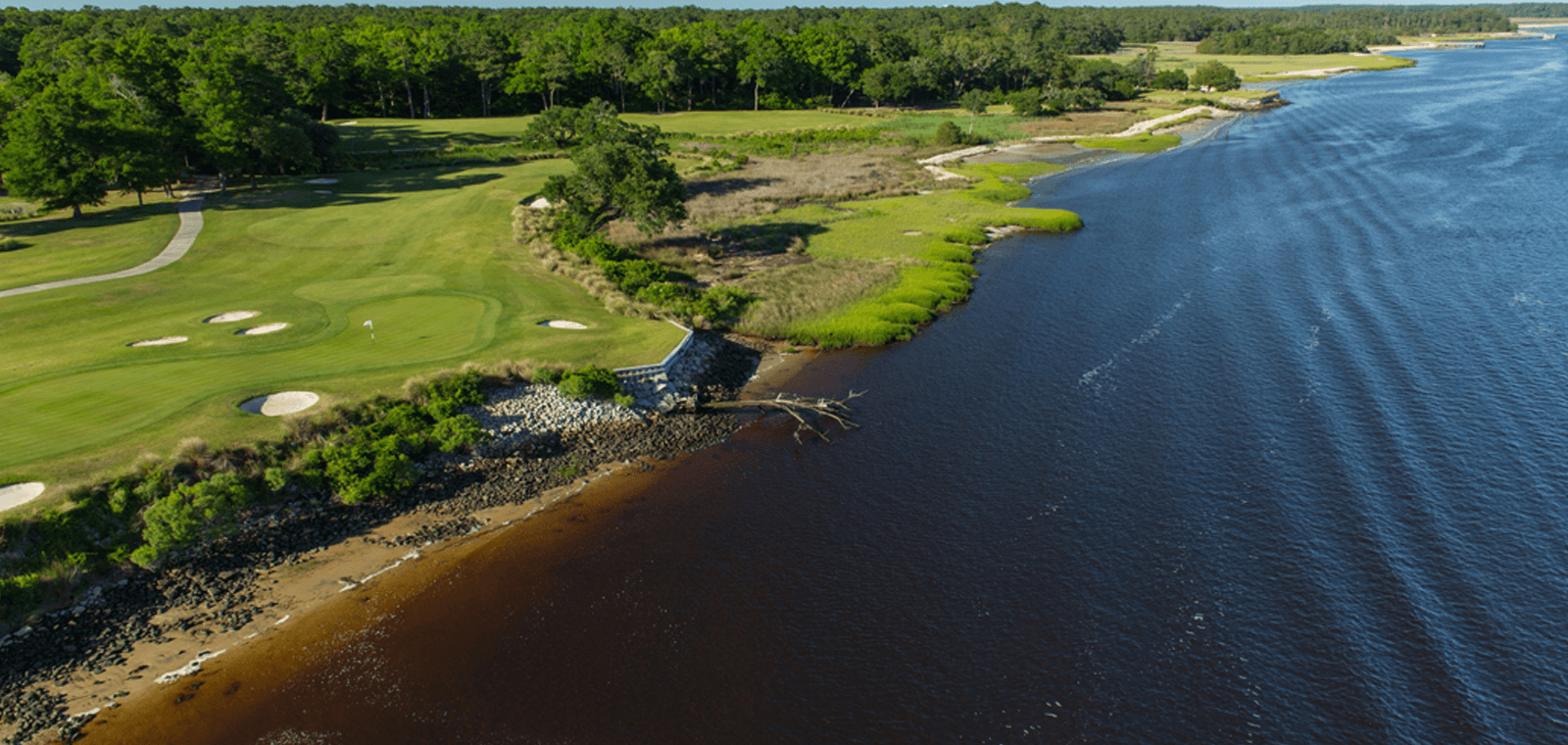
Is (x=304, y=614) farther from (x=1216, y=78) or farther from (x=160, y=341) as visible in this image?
(x=1216, y=78)

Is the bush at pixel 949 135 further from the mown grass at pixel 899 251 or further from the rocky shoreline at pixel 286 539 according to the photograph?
the rocky shoreline at pixel 286 539

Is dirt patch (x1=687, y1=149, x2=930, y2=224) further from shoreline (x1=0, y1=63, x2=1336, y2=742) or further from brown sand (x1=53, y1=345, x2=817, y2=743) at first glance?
brown sand (x1=53, y1=345, x2=817, y2=743)

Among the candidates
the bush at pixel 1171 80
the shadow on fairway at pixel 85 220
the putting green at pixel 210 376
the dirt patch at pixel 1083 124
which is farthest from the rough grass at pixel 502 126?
the bush at pixel 1171 80

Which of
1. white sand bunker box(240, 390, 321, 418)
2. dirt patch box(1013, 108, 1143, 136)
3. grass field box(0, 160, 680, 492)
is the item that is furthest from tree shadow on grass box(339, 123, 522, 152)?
dirt patch box(1013, 108, 1143, 136)

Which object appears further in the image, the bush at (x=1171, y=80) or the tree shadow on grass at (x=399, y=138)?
the bush at (x=1171, y=80)

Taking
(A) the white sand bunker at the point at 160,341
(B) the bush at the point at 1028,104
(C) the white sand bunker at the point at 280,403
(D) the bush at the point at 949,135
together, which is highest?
(B) the bush at the point at 1028,104

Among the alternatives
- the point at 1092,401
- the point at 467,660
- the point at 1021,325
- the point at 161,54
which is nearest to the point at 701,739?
the point at 467,660
